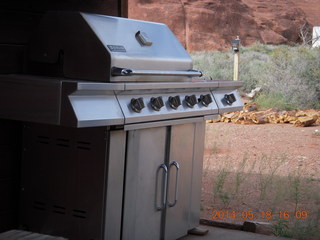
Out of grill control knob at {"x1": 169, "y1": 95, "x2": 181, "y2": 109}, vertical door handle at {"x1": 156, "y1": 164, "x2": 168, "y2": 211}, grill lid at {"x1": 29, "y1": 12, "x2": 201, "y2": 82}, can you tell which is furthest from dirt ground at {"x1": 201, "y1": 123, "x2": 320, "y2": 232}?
grill lid at {"x1": 29, "y1": 12, "x2": 201, "y2": 82}

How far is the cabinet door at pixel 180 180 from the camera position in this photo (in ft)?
12.0

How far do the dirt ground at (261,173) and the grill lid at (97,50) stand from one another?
75.0 inches

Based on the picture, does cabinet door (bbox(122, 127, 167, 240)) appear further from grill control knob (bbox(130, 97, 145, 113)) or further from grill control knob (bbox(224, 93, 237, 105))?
grill control knob (bbox(224, 93, 237, 105))

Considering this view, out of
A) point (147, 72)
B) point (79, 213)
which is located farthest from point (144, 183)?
point (147, 72)

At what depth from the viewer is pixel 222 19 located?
91.2 feet

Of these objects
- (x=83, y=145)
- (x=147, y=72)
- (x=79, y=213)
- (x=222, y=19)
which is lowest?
(x=79, y=213)

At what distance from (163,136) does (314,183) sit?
3229 mm

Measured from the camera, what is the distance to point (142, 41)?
3477 mm

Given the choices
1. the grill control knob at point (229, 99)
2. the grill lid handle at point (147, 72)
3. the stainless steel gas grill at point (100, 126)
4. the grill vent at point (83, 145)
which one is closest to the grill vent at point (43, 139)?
the stainless steel gas grill at point (100, 126)

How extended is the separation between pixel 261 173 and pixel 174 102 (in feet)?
11.2

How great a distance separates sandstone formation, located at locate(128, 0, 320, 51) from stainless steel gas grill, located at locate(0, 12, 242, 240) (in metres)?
22.7

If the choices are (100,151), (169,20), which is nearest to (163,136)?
(100,151)

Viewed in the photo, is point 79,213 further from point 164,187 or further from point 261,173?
point 261,173

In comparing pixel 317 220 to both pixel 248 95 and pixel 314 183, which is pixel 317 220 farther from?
pixel 248 95
